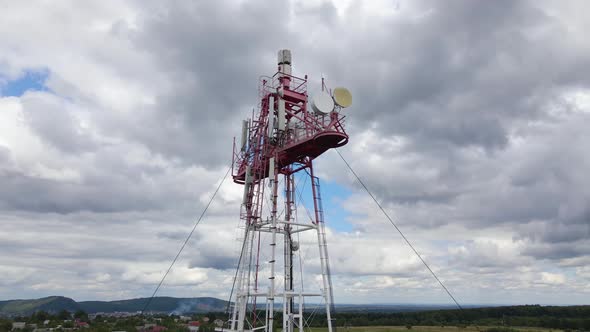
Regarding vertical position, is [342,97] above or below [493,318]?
above

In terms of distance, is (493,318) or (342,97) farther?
(493,318)

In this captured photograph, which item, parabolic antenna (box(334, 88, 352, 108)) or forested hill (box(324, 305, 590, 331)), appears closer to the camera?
parabolic antenna (box(334, 88, 352, 108))

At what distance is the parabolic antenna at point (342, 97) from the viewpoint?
28.8m

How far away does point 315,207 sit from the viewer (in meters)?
29.9

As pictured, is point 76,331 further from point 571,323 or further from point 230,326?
point 571,323

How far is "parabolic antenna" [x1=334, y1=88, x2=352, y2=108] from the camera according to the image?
2882 cm

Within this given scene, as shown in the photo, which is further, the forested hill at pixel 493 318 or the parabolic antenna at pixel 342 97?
the forested hill at pixel 493 318

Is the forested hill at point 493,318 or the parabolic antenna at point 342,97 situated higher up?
the parabolic antenna at point 342,97

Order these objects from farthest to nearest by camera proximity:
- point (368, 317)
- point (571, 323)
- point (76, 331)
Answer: point (368, 317), point (76, 331), point (571, 323)

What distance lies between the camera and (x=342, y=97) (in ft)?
95.3

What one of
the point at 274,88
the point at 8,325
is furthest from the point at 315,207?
the point at 8,325

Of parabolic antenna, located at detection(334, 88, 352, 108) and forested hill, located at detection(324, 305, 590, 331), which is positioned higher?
parabolic antenna, located at detection(334, 88, 352, 108)

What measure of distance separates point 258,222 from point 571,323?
102656mm

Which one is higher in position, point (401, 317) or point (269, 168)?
point (269, 168)
